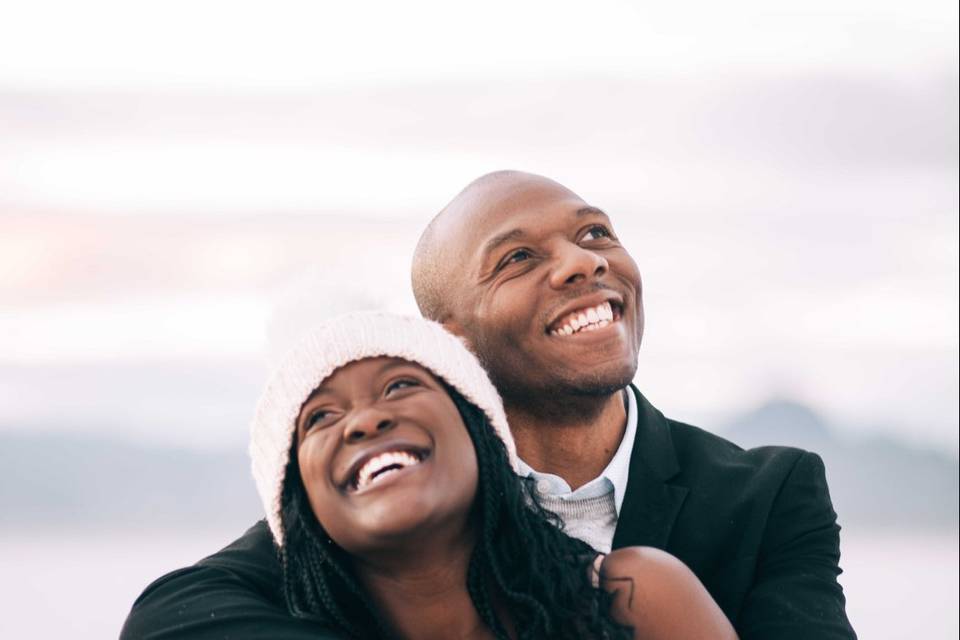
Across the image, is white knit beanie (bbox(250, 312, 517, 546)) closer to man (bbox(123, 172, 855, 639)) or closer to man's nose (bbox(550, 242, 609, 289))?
man (bbox(123, 172, 855, 639))

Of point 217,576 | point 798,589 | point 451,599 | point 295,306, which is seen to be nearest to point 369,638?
point 451,599

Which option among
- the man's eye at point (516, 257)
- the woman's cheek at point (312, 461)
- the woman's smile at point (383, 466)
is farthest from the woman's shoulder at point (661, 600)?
the man's eye at point (516, 257)

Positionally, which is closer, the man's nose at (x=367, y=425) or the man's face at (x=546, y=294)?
the man's nose at (x=367, y=425)

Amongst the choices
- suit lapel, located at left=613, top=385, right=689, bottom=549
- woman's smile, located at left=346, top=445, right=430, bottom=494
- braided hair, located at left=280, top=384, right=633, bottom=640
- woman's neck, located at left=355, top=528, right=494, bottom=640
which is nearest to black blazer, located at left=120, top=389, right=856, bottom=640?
suit lapel, located at left=613, top=385, right=689, bottom=549

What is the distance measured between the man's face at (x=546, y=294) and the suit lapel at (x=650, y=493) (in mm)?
199

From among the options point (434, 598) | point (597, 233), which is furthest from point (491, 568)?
point (597, 233)

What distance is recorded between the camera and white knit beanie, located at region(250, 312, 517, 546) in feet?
8.16

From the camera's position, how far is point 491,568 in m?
2.50

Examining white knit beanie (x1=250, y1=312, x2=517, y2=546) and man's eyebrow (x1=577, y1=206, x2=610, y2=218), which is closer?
white knit beanie (x1=250, y1=312, x2=517, y2=546)

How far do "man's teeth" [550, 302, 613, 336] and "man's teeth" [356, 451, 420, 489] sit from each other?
719 mm

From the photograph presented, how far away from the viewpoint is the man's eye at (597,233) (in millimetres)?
3152

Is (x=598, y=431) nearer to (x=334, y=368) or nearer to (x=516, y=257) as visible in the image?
(x=516, y=257)

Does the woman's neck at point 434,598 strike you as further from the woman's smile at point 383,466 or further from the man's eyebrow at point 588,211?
the man's eyebrow at point 588,211

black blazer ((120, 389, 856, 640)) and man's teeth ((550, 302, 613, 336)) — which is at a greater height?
man's teeth ((550, 302, 613, 336))
